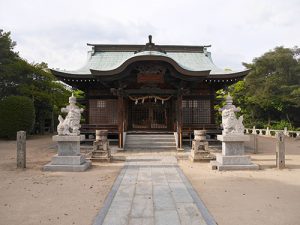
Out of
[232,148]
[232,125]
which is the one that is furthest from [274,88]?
[232,148]

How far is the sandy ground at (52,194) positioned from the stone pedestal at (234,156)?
3903 millimetres

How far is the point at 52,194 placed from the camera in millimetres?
6695

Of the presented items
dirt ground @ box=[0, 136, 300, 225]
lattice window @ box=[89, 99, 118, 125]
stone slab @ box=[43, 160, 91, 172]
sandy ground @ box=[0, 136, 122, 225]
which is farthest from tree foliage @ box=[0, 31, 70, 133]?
stone slab @ box=[43, 160, 91, 172]

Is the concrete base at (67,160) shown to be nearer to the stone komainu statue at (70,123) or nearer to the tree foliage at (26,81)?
the stone komainu statue at (70,123)

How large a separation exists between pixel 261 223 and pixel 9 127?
22.7 meters

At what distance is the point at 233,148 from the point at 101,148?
5.57 m

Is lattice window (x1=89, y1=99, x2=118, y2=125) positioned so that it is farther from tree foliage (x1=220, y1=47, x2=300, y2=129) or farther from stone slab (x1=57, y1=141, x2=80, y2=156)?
tree foliage (x1=220, y1=47, x2=300, y2=129)

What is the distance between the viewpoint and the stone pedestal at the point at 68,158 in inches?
385

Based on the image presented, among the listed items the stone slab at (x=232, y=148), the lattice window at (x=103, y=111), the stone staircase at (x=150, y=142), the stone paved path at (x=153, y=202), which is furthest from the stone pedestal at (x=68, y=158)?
the lattice window at (x=103, y=111)

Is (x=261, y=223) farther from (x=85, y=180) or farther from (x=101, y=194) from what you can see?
(x=85, y=180)

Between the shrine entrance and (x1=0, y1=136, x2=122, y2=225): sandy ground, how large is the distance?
1020 cm

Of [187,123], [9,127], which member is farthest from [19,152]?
[9,127]

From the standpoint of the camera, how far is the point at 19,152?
10359 millimetres

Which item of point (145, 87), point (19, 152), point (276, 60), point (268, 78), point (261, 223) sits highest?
point (276, 60)
